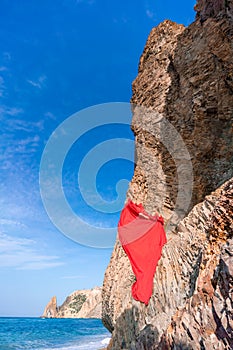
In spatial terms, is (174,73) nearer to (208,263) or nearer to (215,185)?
(215,185)

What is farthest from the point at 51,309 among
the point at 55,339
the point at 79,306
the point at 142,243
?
the point at 142,243

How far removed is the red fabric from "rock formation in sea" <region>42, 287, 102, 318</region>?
375ft

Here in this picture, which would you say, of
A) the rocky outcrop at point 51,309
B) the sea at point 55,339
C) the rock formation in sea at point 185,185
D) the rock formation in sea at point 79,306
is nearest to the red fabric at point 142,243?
the rock formation in sea at point 185,185

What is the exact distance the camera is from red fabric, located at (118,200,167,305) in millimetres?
10820

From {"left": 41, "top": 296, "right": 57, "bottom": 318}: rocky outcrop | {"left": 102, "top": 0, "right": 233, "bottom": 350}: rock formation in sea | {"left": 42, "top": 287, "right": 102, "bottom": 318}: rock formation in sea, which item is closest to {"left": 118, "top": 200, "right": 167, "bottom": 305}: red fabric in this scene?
{"left": 102, "top": 0, "right": 233, "bottom": 350}: rock formation in sea

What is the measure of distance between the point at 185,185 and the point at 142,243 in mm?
3999

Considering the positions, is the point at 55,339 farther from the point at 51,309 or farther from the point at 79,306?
the point at 51,309

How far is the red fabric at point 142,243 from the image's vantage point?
1082 cm

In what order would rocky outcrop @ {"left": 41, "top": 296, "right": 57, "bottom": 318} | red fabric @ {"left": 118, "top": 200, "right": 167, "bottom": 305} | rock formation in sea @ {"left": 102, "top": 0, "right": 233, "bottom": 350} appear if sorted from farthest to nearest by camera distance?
rocky outcrop @ {"left": 41, "top": 296, "right": 57, "bottom": 318}, red fabric @ {"left": 118, "top": 200, "right": 167, "bottom": 305}, rock formation in sea @ {"left": 102, "top": 0, "right": 233, "bottom": 350}

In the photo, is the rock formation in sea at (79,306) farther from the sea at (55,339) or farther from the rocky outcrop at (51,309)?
the sea at (55,339)

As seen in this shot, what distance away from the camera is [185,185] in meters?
14.9

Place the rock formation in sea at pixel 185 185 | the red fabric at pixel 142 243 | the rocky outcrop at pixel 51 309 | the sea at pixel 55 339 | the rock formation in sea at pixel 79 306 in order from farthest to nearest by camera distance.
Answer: the rocky outcrop at pixel 51 309
the rock formation in sea at pixel 79 306
the sea at pixel 55 339
the red fabric at pixel 142 243
the rock formation in sea at pixel 185 185

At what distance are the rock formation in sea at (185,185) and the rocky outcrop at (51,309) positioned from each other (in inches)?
6037

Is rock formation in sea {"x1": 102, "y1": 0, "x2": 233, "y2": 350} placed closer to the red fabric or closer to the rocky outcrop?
the red fabric
